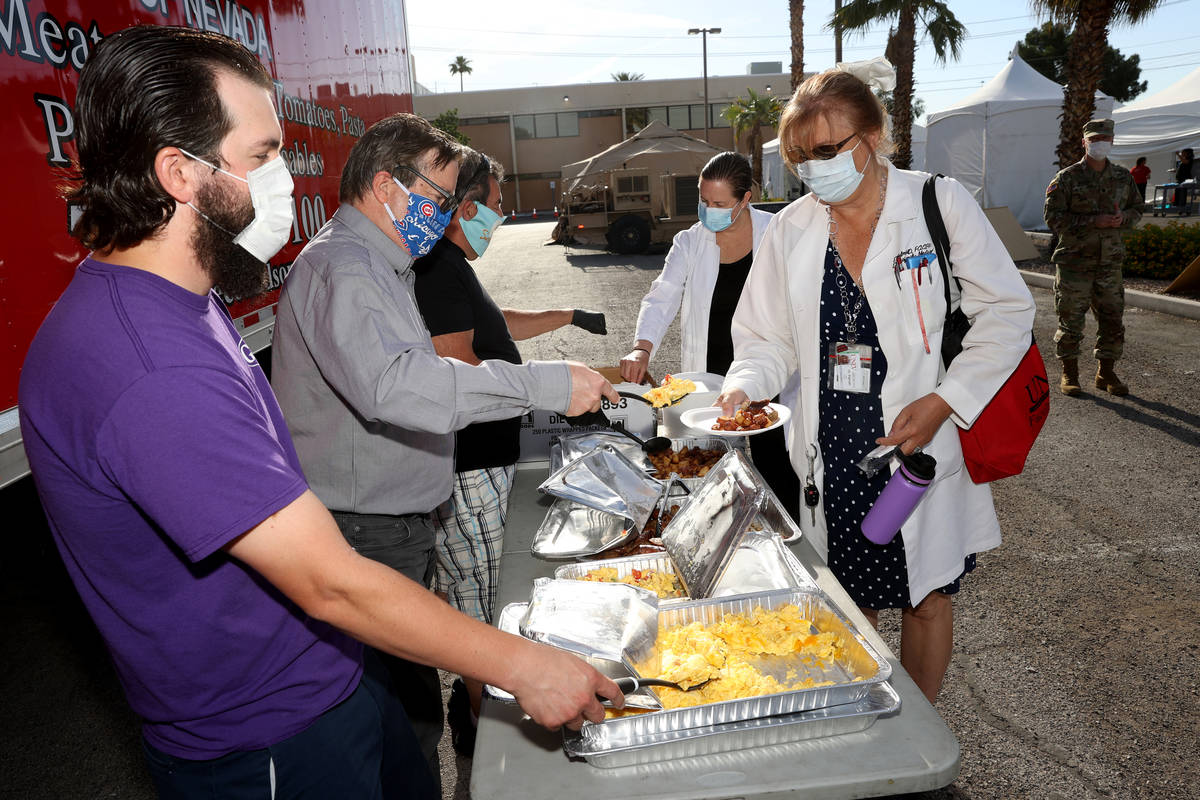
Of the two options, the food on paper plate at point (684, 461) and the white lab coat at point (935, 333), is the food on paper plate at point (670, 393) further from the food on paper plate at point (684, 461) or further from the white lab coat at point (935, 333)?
the white lab coat at point (935, 333)

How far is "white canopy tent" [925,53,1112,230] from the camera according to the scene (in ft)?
68.0

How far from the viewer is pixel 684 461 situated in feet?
10.6

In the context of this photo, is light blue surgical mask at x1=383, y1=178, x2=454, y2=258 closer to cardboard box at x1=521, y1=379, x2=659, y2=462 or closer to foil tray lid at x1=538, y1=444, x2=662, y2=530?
foil tray lid at x1=538, y1=444, x2=662, y2=530

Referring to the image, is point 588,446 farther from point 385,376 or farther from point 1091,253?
point 1091,253

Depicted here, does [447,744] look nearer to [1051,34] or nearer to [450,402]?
[450,402]

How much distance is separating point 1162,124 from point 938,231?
27862 mm

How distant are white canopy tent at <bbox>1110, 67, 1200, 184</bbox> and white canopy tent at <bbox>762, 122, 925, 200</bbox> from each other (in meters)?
5.72

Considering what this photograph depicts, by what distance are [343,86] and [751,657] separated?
474cm

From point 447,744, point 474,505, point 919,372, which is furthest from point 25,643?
point 919,372

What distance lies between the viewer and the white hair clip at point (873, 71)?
276cm

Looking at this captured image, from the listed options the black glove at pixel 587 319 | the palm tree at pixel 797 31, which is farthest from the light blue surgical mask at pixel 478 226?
the palm tree at pixel 797 31

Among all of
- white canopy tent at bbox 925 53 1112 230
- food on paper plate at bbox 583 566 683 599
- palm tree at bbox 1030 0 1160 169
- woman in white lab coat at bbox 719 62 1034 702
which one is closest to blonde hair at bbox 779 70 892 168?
woman in white lab coat at bbox 719 62 1034 702

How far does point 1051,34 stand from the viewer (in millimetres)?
45625

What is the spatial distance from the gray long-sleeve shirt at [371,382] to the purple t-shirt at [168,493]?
0.47 meters
